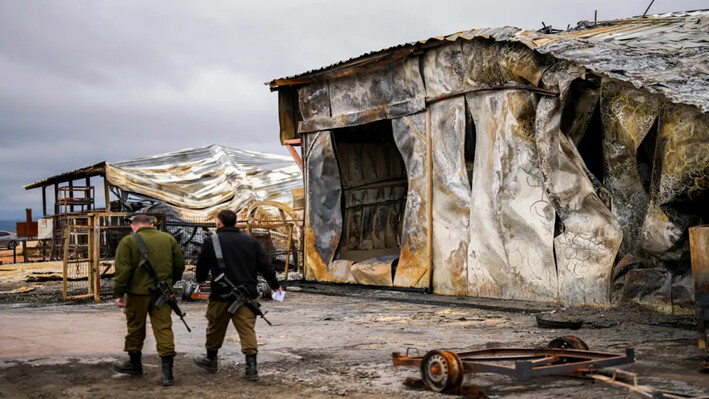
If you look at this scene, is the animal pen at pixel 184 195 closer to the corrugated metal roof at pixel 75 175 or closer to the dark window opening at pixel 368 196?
the corrugated metal roof at pixel 75 175

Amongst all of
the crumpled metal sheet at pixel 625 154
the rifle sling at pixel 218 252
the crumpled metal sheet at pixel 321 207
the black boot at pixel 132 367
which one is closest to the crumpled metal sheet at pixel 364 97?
the crumpled metal sheet at pixel 321 207

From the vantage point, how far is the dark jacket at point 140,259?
691 cm

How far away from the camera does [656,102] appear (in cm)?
989

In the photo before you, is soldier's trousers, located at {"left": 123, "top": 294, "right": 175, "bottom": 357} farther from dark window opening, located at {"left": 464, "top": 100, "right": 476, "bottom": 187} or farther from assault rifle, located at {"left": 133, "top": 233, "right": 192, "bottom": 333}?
dark window opening, located at {"left": 464, "top": 100, "right": 476, "bottom": 187}

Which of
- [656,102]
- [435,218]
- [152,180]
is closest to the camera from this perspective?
[656,102]

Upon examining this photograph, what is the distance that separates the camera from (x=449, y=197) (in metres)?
13.4

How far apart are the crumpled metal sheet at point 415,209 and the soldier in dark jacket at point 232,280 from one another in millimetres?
6947

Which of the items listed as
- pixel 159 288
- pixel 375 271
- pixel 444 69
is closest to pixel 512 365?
pixel 159 288

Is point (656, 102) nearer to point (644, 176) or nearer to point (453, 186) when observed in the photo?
point (644, 176)

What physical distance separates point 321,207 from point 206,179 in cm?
1309

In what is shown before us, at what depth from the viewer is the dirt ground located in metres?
6.12

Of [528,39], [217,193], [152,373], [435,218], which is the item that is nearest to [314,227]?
[435,218]

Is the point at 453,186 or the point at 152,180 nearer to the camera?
the point at 453,186

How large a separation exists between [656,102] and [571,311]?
9.90ft
